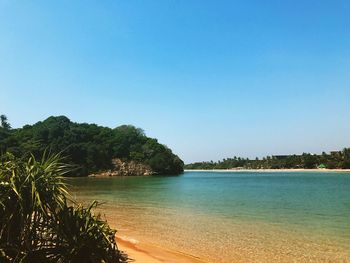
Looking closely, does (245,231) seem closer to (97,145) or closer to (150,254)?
(150,254)

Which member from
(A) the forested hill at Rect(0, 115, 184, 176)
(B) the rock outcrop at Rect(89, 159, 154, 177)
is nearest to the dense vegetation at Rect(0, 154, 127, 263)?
(A) the forested hill at Rect(0, 115, 184, 176)

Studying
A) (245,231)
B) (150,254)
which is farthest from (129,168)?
(150,254)

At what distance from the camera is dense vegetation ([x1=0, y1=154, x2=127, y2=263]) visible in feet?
20.1

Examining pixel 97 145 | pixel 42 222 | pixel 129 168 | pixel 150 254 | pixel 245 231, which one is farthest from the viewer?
pixel 129 168

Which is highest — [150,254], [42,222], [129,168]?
[129,168]

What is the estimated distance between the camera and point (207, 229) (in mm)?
16609

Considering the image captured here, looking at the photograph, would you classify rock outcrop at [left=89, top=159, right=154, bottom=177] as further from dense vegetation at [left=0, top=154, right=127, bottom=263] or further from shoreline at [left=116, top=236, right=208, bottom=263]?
dense vegetation at [left=0, top=154, right=127, bottom=263]

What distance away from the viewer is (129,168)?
135 metres

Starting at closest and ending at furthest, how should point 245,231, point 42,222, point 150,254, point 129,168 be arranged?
point 42,222 → point 150,254 → point 245,231 → point 129,168

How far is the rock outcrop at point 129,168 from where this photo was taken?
5214 inches

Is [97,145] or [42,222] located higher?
[97,145]

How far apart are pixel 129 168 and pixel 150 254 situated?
12568 cm

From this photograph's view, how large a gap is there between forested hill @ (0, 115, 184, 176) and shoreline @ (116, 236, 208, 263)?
110 m

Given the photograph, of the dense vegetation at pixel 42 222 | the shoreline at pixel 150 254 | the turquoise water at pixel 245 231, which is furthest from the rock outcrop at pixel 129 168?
the dense vegetation at pixel 42 222
